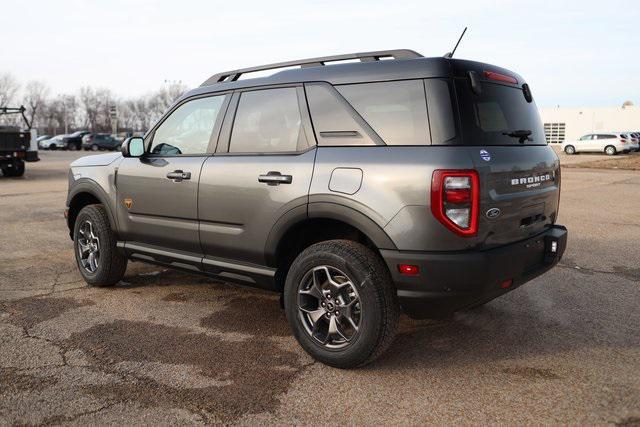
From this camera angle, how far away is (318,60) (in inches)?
153

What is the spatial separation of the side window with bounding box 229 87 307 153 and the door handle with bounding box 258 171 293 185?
0.68ft

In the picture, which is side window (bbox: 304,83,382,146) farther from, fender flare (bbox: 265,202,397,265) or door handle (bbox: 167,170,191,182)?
door handle (bbox: 167,170,191,182)

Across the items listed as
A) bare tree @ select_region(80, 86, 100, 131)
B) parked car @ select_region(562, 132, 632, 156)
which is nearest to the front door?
parked car @ select_region(562, 132, 632, 156)

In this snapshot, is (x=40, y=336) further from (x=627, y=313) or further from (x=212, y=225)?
(x=627, y=313)

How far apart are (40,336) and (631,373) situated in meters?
3.97

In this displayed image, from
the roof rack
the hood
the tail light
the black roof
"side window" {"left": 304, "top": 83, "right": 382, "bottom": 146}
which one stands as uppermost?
the roof rack

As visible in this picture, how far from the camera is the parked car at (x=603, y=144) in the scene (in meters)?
38.6

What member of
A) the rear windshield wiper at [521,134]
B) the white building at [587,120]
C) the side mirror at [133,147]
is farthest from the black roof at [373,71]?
the white building at [587,120]

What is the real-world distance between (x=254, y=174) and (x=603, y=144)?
137 ft

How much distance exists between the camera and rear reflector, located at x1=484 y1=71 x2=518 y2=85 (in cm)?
351

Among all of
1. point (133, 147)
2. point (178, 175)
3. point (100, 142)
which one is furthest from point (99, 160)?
point (100, 142)

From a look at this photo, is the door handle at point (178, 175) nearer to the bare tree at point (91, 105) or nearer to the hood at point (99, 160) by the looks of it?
the hood at point (99, 160)

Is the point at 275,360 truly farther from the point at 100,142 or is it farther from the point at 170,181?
the point at 100,142

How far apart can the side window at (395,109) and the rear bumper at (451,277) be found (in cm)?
67
